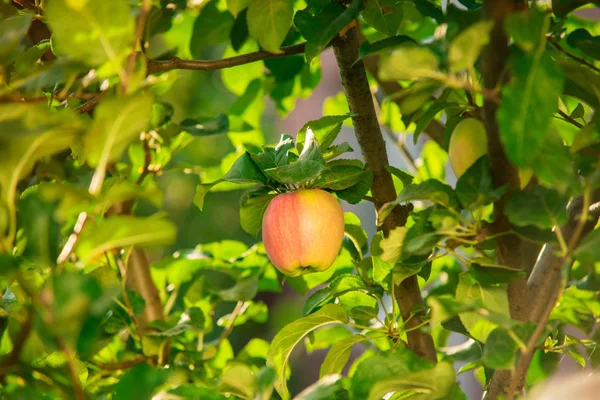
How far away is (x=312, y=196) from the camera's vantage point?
1.84 ft

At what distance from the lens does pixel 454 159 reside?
56 centimetres

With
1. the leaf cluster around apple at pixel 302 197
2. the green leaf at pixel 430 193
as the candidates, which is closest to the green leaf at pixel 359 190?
the leaf cluster around apple at pixel 302 197

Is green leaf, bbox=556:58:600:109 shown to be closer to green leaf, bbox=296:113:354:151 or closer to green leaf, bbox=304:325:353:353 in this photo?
green leaf, bbox=296:113:354:151

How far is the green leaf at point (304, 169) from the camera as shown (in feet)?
1.55

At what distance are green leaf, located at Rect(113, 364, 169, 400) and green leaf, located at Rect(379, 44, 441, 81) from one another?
215mm

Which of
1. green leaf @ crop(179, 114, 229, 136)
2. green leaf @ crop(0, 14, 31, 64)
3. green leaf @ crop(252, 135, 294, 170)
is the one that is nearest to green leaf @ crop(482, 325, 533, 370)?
green leaf @ crop(252, 135, 294, 170)

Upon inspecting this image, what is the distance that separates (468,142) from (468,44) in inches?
8.1

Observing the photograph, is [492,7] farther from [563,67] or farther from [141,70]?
[141,70]

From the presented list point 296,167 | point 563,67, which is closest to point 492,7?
point 563,67

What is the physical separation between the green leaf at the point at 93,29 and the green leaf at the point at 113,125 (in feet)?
0.08

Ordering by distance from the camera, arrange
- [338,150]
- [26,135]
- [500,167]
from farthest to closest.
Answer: [338,150] → [500,167] → [26,135]

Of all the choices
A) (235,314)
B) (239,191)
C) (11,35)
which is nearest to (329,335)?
(235,314)

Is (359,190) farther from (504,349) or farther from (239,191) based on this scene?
(239,191)

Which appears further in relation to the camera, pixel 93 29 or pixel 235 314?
pixel 235 314
